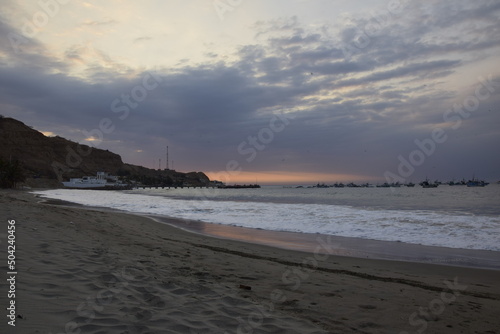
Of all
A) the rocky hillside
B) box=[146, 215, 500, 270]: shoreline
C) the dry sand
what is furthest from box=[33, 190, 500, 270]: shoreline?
the rocky hillside

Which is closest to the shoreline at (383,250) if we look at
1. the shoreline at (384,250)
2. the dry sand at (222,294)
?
the shoreline at (384,250)

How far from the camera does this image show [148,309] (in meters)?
3.93

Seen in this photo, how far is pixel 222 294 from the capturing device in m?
4.93

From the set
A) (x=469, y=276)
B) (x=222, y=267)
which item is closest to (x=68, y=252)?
(x=222, y=267)

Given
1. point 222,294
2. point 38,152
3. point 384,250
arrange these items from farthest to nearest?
point 38,152, point 384,250, point 222,294

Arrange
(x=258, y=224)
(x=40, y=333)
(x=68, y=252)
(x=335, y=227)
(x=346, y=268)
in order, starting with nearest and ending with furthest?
1. (x=40, y=333)
2. (x=68, y=252)
3. (x=346, y=268)
4. (x=335, y=227)
5. (x=258, y=224)

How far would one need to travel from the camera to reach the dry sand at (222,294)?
11.8ft

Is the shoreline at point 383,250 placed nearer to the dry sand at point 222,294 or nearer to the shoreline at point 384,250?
the shoreline at point 384,250

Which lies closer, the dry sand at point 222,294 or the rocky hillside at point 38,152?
the dry sand at point 222,294

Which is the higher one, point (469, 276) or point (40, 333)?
point (40, 333)

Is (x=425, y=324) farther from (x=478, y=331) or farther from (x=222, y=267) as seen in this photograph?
(x=222, y=267)

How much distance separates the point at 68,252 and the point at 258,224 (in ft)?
42.0

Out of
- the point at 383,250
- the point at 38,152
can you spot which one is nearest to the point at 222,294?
the point at 383,250

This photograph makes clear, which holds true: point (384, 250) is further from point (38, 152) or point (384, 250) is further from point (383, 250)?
point (38, 152)
